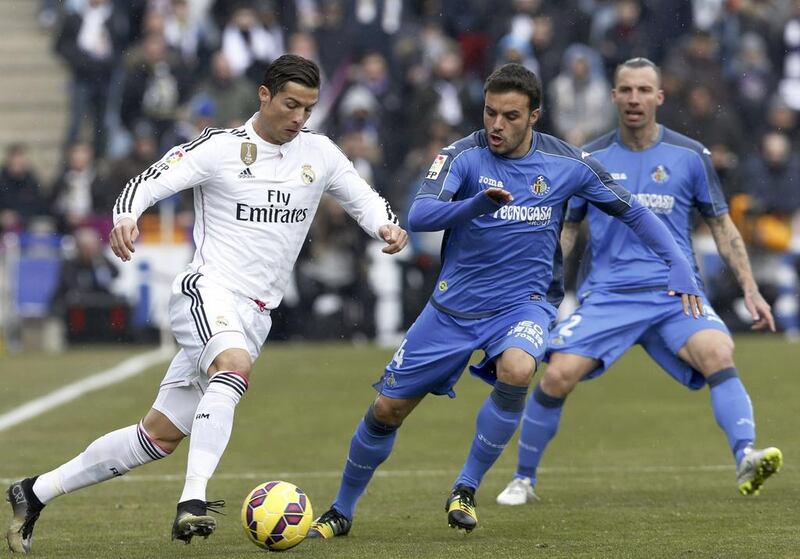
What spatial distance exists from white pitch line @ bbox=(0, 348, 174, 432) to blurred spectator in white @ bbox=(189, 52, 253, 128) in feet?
10.6

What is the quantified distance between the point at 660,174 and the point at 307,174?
2524 millimetres

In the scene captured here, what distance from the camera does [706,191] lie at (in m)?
9.63

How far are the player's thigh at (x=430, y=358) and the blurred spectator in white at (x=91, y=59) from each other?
15.6 metres

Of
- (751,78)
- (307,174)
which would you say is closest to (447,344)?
(307,174)

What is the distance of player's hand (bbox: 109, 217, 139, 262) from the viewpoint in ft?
24.4

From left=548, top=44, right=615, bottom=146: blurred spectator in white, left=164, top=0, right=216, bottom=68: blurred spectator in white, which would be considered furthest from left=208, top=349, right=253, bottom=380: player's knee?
left=164, top=0, right=216, bottom=68: blurred spectator in white

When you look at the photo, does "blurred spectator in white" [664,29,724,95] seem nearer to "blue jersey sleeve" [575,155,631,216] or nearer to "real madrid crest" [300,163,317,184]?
"blue jersey sleeve" [575,155,631,216]

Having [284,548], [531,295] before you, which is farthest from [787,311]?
[284,548]

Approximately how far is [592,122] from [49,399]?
27.5ft

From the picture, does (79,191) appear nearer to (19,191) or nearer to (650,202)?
(19,191)

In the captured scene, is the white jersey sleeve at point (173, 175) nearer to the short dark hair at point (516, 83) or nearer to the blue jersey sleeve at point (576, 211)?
the short dark hair at point (516, 83)

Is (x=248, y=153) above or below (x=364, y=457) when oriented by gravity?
above

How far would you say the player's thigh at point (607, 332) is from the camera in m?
9.57

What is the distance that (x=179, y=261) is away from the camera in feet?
67.4
